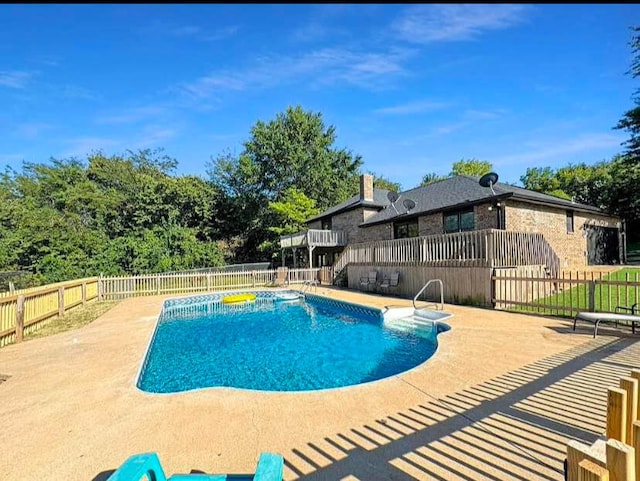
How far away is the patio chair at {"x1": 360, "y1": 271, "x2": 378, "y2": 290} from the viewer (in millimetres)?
16453

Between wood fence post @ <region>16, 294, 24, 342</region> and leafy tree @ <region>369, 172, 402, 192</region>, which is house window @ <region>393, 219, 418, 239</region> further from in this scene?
leafy tree @ <region>369, 172, 402, 192</region>

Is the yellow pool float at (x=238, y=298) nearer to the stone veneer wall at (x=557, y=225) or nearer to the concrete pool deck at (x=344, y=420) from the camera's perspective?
the concrete pool deck at (x=344, y=420)

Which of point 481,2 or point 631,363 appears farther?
point 631,363

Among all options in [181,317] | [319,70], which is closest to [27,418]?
[181,317]

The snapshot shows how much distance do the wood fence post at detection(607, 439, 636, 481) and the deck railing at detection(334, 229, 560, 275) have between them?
36.4 ft

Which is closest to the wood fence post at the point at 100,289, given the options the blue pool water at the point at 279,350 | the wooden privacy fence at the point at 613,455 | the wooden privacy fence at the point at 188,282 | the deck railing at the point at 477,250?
the wooden privacy fence at the point at 188,282

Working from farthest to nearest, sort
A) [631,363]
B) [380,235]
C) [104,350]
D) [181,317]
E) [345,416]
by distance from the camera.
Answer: [380,235]
[181,317]
[104,350]
[631,363]
[345,416]

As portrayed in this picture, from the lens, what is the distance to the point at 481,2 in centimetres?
167

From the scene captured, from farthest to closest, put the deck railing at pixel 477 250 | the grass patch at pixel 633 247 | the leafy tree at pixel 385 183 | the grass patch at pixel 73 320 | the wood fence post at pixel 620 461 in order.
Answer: the leafy tree at pixel 385 183 → the grass patch at pixel 633 247 → the deck railing at pixel 477 250 → the grass patch at pixel 73 320 → the wood fence post at pixel 620 461

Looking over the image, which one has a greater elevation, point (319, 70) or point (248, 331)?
point (319, 70)

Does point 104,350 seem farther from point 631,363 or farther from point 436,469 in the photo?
point 631,363

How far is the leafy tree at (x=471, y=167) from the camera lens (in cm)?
4297

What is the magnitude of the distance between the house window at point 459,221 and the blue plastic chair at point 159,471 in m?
15.1

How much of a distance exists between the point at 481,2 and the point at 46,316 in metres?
13.7
